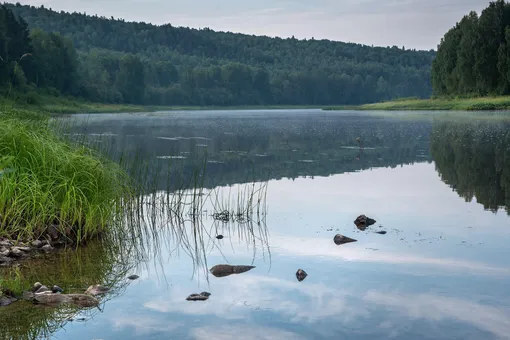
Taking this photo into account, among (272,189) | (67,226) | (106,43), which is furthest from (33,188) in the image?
(106,43)

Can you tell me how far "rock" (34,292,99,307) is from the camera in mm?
7617

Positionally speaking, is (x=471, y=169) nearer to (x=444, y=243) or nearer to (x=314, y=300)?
(x=444, y=243)

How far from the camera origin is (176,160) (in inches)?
946

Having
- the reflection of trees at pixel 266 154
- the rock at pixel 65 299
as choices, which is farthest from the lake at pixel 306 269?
the reflection of trees at pixel 266 154

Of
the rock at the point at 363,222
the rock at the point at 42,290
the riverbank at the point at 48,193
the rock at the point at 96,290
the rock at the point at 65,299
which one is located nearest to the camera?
the rock at the point at 65,299

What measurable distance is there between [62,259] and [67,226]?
3.70 ft

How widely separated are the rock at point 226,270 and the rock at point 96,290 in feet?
5.17

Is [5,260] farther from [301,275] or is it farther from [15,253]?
[301,275]

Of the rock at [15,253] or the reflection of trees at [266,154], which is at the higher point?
the rock at [15,253]

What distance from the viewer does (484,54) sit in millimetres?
84062

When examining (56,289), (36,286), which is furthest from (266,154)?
(36,286)

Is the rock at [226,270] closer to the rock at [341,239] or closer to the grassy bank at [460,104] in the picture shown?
the rock at [341,239]

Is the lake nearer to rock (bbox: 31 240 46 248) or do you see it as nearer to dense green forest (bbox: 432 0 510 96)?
rock (bbox: 31 240 46 248)

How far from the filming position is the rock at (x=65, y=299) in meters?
7.62
